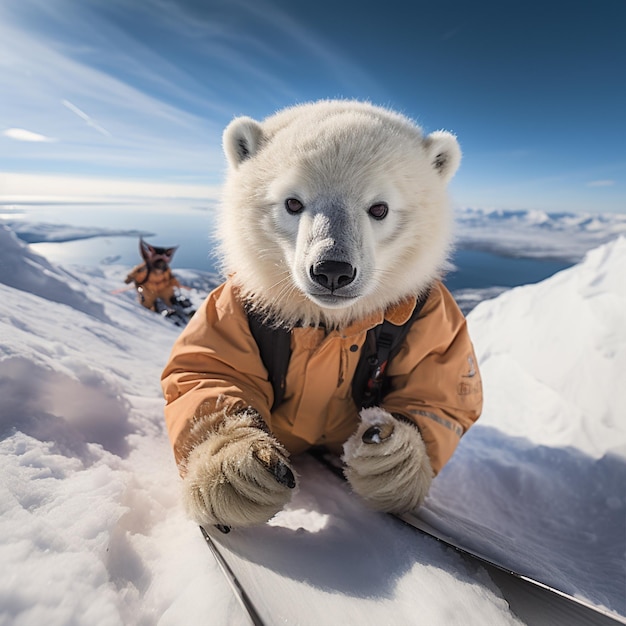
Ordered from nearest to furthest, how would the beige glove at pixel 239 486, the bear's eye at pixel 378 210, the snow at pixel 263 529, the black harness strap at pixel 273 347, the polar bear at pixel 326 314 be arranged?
the snow at pixel 263 529 < the beige glove at pixel 239 486 < the polar bear at pixel 326 314 < the bear's eye at pixel 378 210 < the black harness strap at pixel 273 347

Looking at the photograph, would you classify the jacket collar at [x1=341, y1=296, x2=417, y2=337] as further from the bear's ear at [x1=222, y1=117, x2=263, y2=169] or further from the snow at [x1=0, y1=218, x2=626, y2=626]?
the bear's ear at [x1=222, y1=117, x2=263, y2=169]

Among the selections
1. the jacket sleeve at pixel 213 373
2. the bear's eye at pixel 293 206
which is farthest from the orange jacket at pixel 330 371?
the bear's eye at pixel 293 206

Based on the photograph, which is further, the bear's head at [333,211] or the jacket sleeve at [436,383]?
the jacket sleeve at [436,383]

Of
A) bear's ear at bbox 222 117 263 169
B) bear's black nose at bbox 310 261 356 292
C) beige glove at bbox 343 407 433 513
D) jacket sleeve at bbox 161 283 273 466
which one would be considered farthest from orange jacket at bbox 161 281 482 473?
bear's ear at bbox 222 117 263 169

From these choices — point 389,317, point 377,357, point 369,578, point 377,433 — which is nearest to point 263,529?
point 369,578

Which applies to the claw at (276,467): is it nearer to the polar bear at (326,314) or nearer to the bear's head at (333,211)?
the polar bear at (326,314)

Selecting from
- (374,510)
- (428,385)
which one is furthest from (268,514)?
(428,385)

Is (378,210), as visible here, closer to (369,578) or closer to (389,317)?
(389,317)
